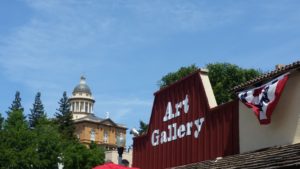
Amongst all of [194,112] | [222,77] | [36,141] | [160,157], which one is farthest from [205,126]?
[36,141]

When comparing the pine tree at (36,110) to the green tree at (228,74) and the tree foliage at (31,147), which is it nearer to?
the tree foliage at (31,147)

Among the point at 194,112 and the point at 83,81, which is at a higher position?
the point at 83,81

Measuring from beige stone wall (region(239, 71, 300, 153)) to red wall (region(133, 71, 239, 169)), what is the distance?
3.10ft

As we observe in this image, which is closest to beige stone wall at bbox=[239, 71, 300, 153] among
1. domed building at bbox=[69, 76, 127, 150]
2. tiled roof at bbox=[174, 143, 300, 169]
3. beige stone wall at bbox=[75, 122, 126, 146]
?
tiled roof at bbox=[174, 143, 300, 169]

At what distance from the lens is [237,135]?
17734mm

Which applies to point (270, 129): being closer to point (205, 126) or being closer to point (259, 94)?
point (259, 94)

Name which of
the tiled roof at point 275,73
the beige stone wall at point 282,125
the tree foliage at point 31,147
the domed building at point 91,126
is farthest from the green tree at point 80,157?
the domed building at point 91,126

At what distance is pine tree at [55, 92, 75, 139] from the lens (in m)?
81.7

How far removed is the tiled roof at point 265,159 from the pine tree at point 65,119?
215ft

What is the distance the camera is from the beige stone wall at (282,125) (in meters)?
15.2

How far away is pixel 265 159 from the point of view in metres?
14.4

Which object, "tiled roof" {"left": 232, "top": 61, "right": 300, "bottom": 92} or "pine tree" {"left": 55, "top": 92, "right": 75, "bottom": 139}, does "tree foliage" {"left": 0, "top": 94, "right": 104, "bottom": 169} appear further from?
"tiled roof" {"left": 232, "top": 61, "right": 300, "bottom": 92}

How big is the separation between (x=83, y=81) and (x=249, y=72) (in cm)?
9364

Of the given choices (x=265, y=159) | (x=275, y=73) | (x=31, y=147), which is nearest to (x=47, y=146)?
(x=31, y=147)
